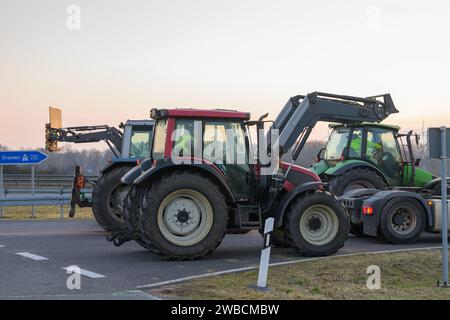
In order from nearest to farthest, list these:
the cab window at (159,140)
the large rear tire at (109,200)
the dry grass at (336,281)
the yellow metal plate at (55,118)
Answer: the dry grass at (336,281) → the cab window at (159,140) → the large rear tire at (109,200) → the yellow metal plate at (55,118)

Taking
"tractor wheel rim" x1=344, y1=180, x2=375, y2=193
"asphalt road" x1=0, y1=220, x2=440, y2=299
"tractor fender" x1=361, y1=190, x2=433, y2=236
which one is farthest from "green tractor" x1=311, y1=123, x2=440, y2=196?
"tractor fender" x1=361, y1=190, x2=433, y2=236

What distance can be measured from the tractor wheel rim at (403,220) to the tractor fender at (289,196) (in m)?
2.87

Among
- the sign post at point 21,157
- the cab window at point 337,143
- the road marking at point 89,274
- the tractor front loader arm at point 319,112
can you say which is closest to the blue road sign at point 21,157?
the sign post at point 21,157

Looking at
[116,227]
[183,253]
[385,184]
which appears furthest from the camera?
[385,184]

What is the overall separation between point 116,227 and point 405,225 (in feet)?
22.7

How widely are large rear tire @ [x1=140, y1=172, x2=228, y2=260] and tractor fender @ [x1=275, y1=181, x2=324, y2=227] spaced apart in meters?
1.06

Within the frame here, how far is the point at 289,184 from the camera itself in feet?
36.6

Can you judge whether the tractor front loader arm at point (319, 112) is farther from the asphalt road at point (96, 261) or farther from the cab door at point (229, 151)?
the cab door at point (229, 151)

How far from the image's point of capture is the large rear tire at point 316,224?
419 inches

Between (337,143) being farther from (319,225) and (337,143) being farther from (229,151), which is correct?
(229,151)

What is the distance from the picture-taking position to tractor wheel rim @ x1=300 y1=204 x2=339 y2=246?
1080cm

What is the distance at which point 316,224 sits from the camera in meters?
10.9
